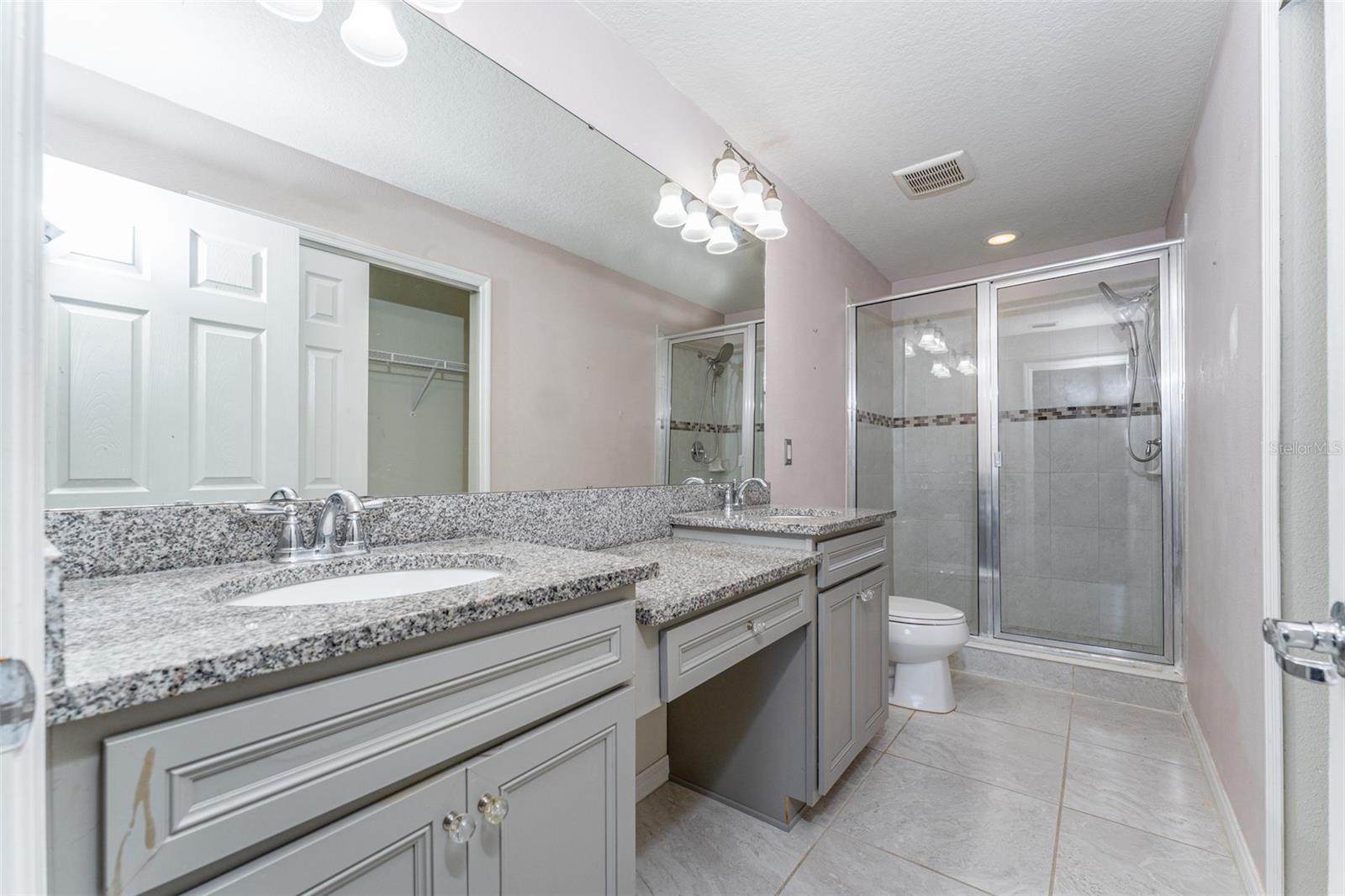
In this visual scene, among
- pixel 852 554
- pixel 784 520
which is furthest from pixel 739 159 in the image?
pixel 852 554

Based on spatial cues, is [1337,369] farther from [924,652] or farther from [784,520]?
[924,652]

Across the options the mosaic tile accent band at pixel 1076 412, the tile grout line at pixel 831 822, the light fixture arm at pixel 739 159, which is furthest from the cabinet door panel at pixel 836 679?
the mosaic tile accent band at pixel 1076 412

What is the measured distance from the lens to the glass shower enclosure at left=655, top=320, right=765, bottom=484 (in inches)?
A: 76.6

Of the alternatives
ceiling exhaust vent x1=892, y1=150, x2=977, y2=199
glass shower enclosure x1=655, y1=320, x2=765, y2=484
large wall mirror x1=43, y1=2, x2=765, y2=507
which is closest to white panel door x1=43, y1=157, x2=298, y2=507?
large wall mirror x1=43, y1=2, x2=765, y2=507

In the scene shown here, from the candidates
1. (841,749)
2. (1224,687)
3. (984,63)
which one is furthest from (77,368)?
(1224,687)

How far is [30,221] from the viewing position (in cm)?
35

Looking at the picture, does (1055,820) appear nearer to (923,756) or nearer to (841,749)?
(923,756)

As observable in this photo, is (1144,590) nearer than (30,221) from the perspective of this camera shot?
No

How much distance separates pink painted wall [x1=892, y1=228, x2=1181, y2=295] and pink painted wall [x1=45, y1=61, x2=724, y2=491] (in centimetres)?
239

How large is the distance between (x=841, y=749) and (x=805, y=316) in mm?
1854

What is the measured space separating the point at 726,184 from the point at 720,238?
186mm

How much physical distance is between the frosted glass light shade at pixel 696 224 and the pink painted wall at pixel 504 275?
0.24 m

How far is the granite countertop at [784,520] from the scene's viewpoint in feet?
5.38

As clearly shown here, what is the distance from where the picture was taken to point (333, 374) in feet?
3.69
